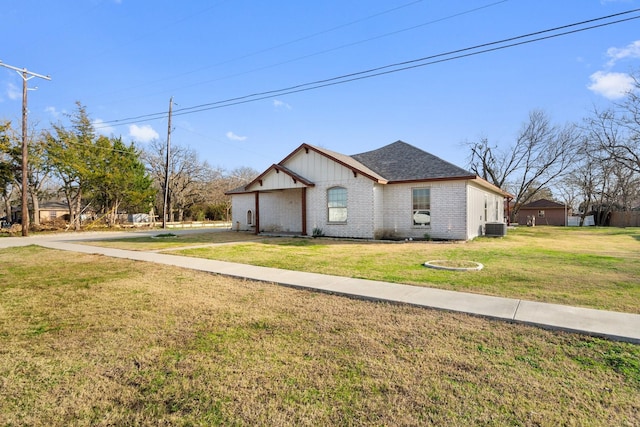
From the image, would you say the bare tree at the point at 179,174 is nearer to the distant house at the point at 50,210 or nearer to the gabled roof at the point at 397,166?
the distant house at the point at 50,210

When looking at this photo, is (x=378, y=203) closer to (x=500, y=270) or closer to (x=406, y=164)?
(x=406, y=164)

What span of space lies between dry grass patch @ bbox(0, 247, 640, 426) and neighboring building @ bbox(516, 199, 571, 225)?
1728 inches

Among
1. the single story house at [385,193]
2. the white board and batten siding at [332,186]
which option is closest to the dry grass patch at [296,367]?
the white board and batten siding at [332,186]

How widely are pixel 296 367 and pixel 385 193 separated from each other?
1393cm

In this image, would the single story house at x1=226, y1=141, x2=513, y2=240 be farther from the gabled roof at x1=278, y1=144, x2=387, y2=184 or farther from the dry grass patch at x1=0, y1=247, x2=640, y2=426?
the dry grass patch at x1=0, y1=247, x2=640, y2=426

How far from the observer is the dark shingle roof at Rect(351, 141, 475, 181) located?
15.1m

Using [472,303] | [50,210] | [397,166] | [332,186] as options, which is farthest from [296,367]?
[50,210]

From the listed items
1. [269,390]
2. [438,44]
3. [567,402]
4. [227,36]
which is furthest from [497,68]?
[269,390]

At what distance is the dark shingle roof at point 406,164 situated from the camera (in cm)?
1514

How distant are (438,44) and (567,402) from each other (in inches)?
433

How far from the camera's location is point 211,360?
3.28 metres

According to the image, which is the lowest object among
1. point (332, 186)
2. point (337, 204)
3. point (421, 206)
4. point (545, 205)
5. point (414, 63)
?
point (421, 206)

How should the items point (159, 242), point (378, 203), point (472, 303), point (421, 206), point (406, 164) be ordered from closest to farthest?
point (472, 303) → point (159, 242) → point (421, 206) → point (378, 203) → point (406, 164)

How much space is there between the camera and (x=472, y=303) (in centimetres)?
501
